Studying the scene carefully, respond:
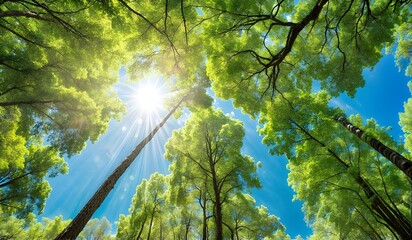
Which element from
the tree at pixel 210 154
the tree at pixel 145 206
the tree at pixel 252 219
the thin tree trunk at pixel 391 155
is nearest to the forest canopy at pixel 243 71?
the thin tree trunk at pixel 391 155

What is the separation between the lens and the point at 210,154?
1115 centimetres

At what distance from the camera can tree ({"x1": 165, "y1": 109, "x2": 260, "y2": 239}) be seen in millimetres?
11195

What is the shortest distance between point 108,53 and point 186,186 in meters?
8.39

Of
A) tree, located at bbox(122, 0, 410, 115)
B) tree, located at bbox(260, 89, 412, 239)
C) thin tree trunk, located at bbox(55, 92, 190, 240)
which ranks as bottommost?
thin tree trunk, located at bbox(55, 92, 190, 240)

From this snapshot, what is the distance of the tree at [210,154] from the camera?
11.2m

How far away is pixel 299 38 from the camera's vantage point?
664cm

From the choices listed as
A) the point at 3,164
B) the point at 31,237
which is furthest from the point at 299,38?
the point at 31,237

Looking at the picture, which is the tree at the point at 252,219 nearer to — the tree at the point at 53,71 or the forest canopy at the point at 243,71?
the forest canopy at the point at 243,71

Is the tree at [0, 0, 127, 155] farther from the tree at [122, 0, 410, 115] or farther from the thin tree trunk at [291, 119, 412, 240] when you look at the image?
the thin tree trunk at [291, 119, 412, 240]

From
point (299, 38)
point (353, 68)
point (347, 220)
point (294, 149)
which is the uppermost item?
point (299, 38)

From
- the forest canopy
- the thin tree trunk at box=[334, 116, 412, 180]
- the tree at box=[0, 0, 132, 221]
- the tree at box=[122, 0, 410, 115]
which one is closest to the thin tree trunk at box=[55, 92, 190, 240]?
the forest canopy

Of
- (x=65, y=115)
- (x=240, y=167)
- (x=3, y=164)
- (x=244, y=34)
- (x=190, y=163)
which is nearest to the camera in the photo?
(x=244, y=34)

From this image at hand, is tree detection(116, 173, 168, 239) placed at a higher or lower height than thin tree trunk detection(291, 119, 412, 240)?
higher

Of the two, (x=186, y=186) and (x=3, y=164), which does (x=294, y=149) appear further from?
(x=3, y=164)
